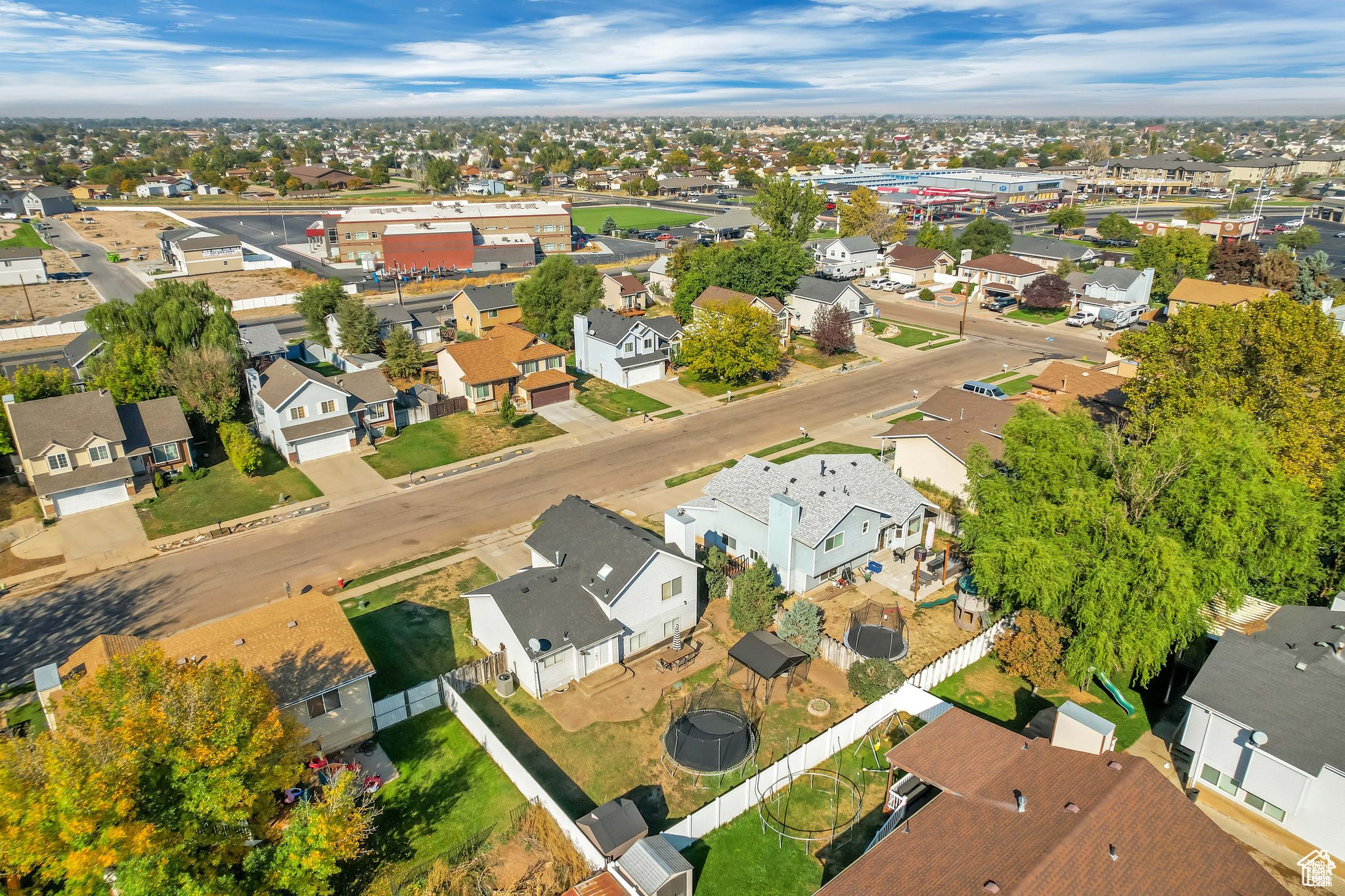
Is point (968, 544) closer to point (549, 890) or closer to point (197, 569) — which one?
point (549, 890)

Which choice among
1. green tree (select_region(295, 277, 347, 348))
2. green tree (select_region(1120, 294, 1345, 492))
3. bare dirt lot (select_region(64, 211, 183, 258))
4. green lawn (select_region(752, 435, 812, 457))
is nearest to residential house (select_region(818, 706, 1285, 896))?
green tree (select_region(1120, 294, 1345, 492))

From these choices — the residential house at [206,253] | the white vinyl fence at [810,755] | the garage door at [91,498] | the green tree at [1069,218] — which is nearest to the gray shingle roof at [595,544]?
the white vinyl fence at [810,755]

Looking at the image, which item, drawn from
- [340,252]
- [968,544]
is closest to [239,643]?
[968,544]

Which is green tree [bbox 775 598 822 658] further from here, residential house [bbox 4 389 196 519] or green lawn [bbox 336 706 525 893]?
residential house [bbox 4 389 196 519]

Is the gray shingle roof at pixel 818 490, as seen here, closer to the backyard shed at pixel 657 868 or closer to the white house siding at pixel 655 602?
the white house siding at pixel 655 602

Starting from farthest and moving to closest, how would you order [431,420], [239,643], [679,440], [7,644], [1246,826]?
[431,420]
[679,440]
[7,644]
[239,643]
[1246,826]
